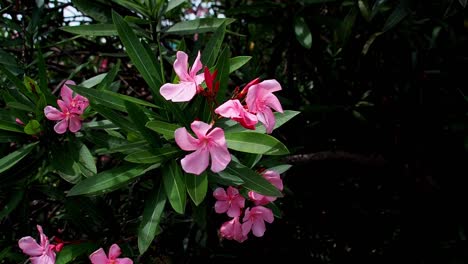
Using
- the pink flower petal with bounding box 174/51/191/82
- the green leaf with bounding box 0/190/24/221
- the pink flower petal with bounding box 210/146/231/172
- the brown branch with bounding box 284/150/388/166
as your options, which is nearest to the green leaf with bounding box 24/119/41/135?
the green leaf with bounding box 0/190/24/221

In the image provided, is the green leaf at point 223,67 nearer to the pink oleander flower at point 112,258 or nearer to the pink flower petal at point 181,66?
the pink flower petal at point 181,66

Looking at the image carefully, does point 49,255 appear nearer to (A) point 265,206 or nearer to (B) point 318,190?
(A) point 265,206

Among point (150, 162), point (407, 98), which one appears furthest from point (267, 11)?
point (150, 162)

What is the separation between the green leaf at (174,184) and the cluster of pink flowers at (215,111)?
0.13m

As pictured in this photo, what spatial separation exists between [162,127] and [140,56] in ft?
0.80

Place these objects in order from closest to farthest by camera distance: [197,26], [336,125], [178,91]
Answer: [178,91], [197,26], [336,125]

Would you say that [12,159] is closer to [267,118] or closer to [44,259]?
[44,259]

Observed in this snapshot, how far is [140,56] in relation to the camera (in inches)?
45.4

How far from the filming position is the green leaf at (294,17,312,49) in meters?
1.81

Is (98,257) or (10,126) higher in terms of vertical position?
(10,126)

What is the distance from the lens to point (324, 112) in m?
2.01

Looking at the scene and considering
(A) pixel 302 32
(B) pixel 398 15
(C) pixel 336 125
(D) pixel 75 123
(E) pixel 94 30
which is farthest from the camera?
(C) pixel 336 125

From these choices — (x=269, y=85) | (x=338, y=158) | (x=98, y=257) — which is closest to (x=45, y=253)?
(x=98, y=257)

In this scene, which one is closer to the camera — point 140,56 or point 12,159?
point 140,56
